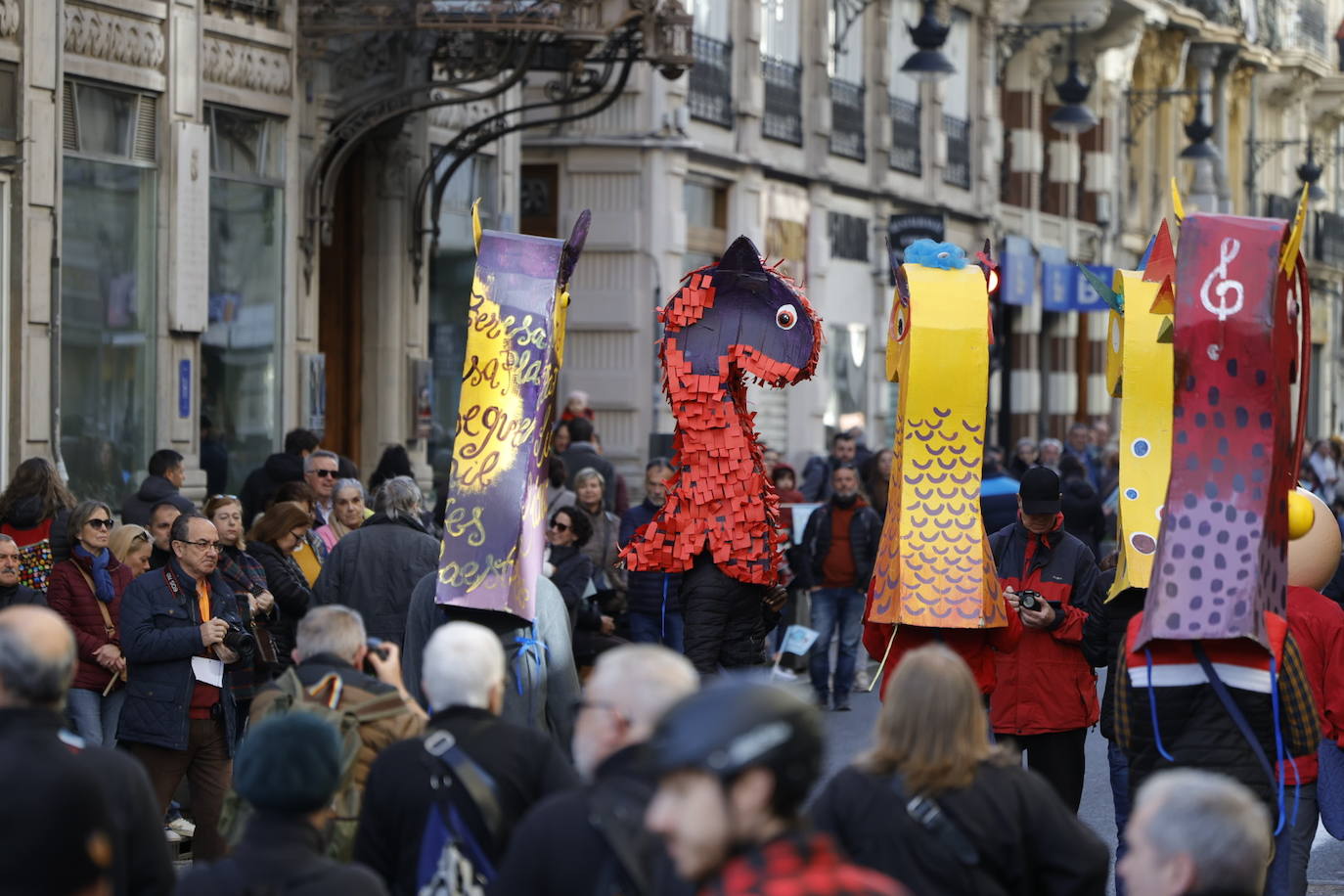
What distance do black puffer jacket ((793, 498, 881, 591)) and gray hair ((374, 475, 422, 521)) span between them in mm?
5432

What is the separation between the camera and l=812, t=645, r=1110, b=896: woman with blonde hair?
17.7 feet

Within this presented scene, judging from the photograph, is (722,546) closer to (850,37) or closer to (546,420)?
(546,420)

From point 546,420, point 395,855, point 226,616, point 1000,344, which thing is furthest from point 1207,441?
point 1000,344

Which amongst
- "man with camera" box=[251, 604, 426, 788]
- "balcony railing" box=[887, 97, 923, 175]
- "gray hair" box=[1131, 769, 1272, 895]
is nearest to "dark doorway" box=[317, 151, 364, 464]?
"balcony railing" box=[887, 97, 923, 175]

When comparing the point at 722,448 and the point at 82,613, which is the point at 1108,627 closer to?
the point at 722,448

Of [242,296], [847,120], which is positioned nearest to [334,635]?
[242,296]

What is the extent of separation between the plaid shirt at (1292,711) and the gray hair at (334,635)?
7.82 ft

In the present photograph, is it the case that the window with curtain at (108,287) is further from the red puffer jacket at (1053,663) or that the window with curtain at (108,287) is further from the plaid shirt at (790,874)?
the plaid shirt at (790,874)

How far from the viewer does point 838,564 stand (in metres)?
15.5

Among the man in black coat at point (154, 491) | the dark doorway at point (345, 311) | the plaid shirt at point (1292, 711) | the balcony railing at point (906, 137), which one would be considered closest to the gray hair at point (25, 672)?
the plaid shirt at point (1292, 711)

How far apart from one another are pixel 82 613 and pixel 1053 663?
396 centimetres

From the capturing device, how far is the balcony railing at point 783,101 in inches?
1048

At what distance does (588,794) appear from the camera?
496 cm

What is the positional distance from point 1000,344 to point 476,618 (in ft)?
89.3
